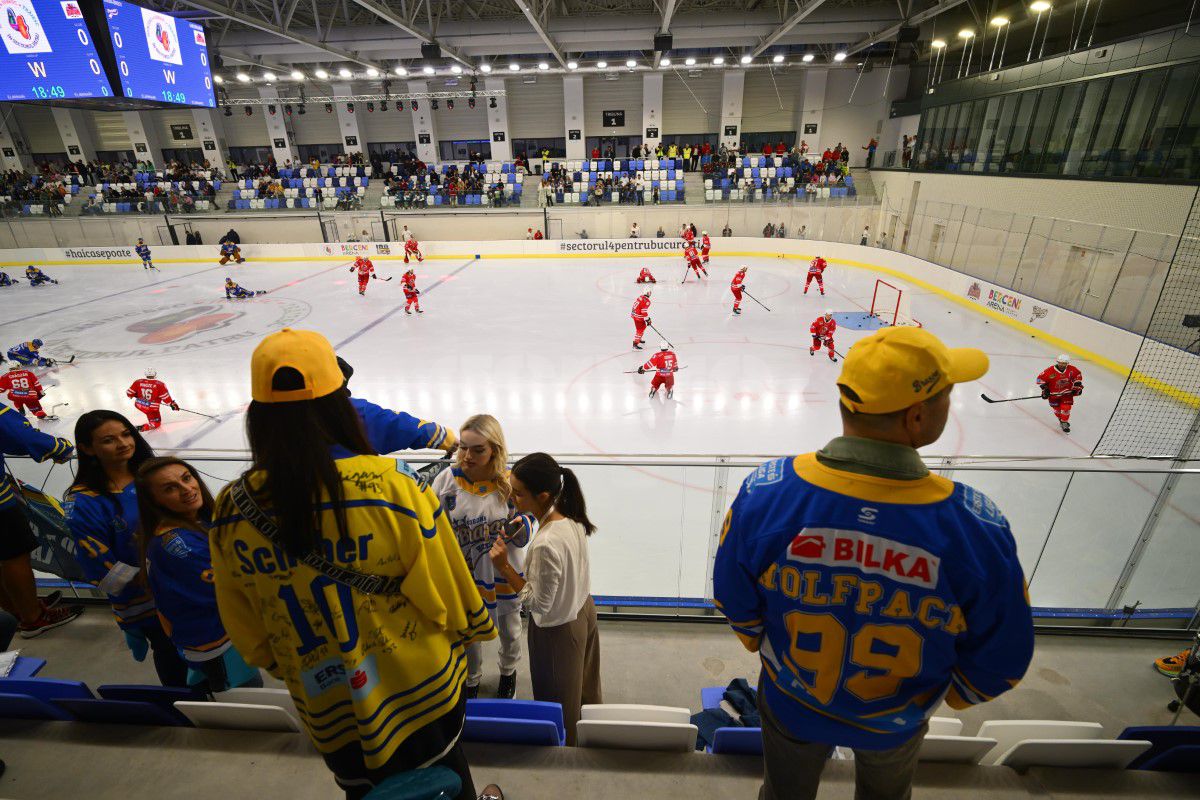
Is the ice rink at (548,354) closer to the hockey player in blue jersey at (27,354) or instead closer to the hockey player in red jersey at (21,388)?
the hockey player in blue jersey at (27,354)

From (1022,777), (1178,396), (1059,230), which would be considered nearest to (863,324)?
(1059,230)

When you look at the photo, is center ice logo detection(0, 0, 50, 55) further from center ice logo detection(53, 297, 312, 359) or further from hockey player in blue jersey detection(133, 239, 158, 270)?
hockey player in blue jersey detection(133, 239, 158, 270)

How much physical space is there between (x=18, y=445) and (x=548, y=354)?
803 centimetres

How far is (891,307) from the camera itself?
13.7 meters

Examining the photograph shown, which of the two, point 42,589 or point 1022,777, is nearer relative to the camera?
point 1022,777

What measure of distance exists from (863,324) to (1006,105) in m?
9.64

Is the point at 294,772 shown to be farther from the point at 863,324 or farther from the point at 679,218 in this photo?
the point at 679,218

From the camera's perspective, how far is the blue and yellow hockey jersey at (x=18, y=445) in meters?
2.95

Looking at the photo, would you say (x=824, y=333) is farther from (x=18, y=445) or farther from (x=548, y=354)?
(x=18, y=445)

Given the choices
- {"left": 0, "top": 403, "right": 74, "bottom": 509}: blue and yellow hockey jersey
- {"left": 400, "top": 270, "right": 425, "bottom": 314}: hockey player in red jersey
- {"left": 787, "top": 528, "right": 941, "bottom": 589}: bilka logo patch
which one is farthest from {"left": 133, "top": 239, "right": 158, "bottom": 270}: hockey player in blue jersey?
{"left": 787, "top": 528, "right": 941, "bottom": 589}: bilka logo patch

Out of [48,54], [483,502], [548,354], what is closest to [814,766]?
[483,502]

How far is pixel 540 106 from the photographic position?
2900 cm

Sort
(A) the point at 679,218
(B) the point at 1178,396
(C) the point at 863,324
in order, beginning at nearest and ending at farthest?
(B) the point at 1178,396 → (C) the point at 863,324 → (A) the point at 679,218

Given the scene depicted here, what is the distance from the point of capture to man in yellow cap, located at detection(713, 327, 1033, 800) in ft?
3.72
